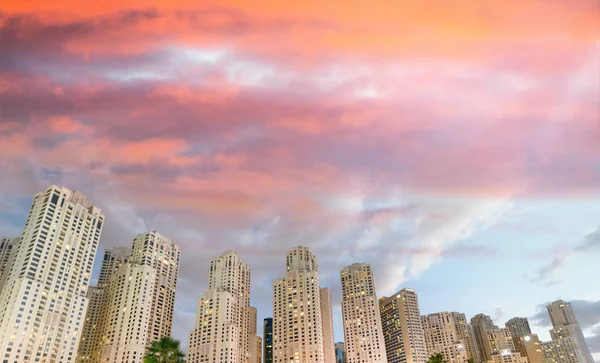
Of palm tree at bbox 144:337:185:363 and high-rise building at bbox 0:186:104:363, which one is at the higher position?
high-rise building at bbox 0:186:104:363

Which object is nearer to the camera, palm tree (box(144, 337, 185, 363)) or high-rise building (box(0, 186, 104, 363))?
palm tree (box(144, 337, 185, 363))

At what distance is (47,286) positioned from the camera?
577 ft

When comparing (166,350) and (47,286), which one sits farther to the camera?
(47,286)

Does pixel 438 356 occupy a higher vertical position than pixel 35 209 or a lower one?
lower

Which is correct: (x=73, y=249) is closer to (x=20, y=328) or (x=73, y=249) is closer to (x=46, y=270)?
(x=46, y=270)

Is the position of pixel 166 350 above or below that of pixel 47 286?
below

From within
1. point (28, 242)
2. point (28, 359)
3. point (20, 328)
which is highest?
point (28, 242)

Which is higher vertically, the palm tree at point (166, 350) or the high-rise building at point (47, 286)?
the high-rise building at point (47, 286)

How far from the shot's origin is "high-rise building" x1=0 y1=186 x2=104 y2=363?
162875 millimetres

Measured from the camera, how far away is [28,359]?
529ft

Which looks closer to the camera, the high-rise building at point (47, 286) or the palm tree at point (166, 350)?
the palm tree at point (166, 350)

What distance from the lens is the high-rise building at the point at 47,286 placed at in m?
163

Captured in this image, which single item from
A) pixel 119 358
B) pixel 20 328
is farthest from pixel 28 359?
pixel 119 358

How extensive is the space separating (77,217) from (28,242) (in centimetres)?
2277
